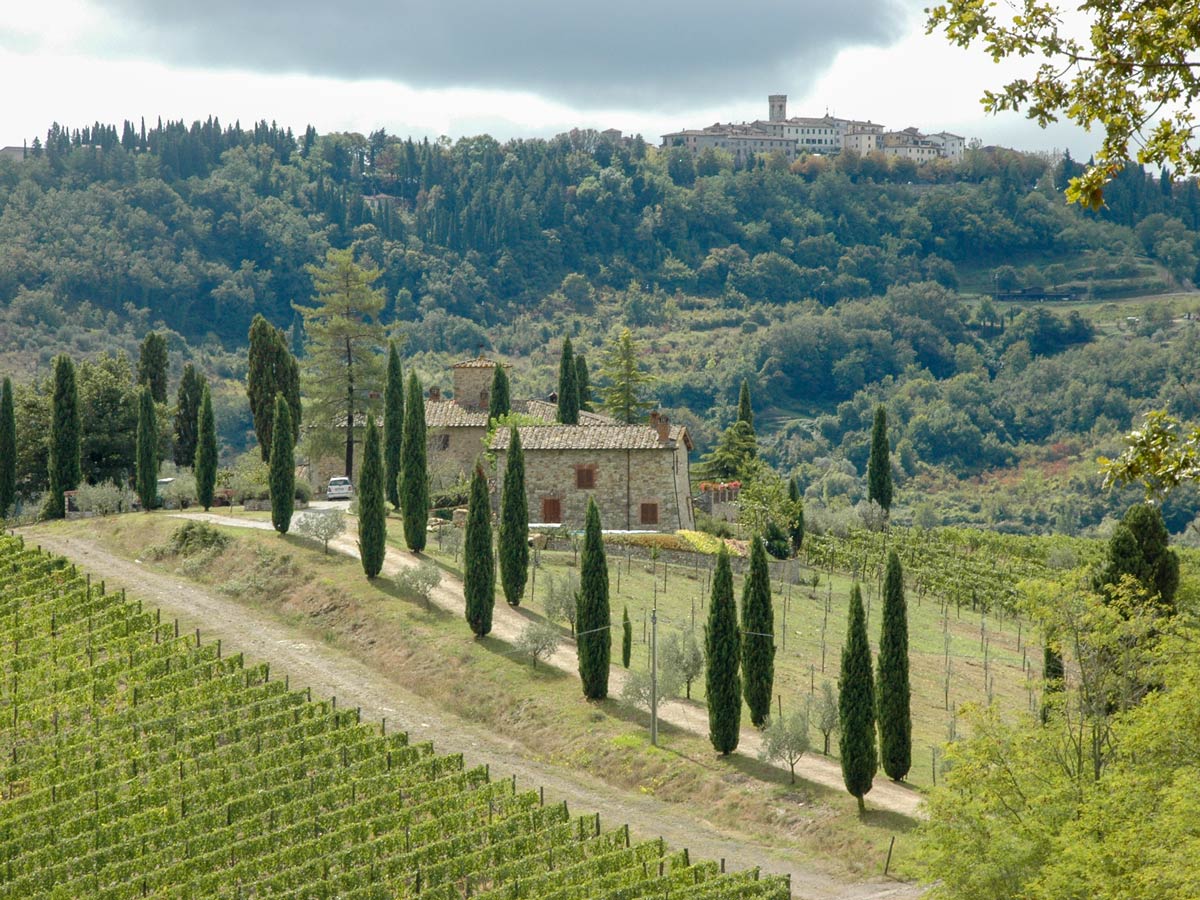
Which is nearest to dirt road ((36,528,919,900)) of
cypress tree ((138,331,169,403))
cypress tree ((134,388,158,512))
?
cypress tree ((134,388,158,512))

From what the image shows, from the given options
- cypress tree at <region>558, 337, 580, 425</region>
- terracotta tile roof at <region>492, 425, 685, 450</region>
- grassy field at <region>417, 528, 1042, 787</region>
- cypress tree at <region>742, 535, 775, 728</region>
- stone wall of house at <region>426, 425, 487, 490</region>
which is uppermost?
cypress tree at <region>558, 337, 580, 425</region>

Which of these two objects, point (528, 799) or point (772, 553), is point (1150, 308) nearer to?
point (772, 553)

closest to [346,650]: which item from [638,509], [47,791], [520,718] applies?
[520,718]

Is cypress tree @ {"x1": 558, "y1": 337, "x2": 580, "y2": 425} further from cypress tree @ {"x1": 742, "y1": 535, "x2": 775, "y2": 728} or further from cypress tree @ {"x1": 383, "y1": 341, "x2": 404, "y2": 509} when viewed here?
cypress tree @ {"x1": 742, "y1": 535, "x2": 775, "y2": 728}

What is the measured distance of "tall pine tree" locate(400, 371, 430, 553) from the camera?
1868 inches

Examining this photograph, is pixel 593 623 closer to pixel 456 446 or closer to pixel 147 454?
pixel 147 454

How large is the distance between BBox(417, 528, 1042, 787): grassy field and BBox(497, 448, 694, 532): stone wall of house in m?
3.10

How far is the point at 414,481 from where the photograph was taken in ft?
155

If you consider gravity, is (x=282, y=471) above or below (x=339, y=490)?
above

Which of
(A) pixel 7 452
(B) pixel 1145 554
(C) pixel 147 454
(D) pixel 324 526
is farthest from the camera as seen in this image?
(A) pixel 7 452

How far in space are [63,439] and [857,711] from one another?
3333 cm

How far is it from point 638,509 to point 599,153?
150 metres

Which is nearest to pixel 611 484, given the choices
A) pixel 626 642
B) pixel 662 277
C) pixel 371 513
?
pixel 371 513

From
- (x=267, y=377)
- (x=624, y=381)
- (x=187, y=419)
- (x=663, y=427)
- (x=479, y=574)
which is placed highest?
(x=267, y=377)
